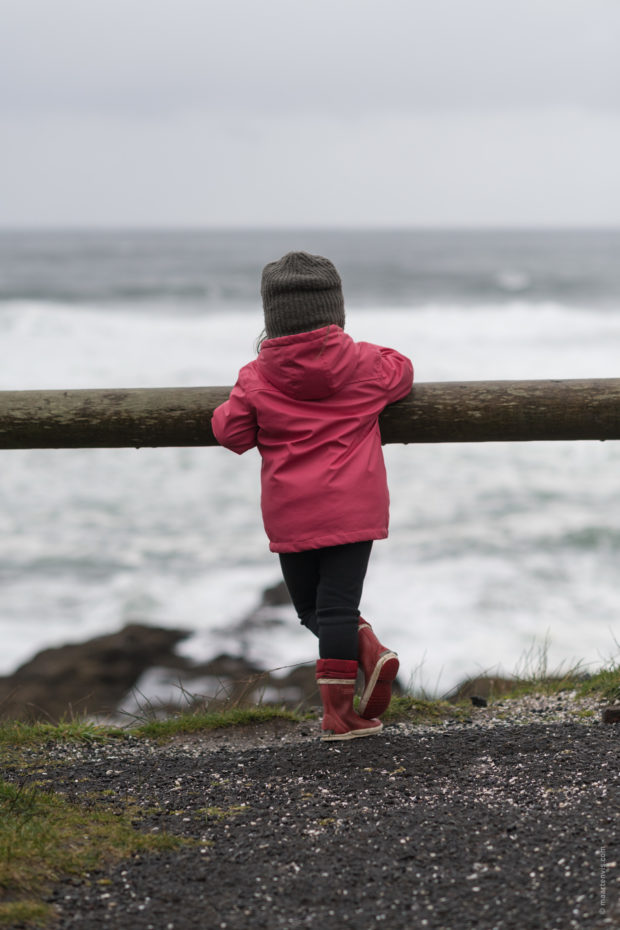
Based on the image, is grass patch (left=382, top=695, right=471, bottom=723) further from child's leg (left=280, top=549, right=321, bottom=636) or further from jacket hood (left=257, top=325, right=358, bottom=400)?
jacket hood (left=257, top=325, right=358, bottom=400)

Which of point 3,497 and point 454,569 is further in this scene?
point 3,497

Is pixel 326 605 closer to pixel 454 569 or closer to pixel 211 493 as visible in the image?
pixel 454 569

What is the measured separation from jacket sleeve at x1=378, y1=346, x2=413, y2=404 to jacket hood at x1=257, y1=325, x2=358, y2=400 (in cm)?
14

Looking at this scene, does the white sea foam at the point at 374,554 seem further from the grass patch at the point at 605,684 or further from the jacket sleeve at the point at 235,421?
the jacket sleeve at the point at 235,421

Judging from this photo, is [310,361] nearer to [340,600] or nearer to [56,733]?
[340,600]

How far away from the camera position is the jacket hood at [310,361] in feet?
9.61

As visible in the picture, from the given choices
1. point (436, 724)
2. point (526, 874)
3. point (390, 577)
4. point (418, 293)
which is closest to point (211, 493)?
point (390, 577)

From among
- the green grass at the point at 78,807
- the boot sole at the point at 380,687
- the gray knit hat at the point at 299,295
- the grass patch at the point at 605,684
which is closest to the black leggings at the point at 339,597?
the boot sole at the point at 380,687

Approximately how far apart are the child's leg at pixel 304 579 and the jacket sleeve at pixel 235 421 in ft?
1.40

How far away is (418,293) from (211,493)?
21.8 metres

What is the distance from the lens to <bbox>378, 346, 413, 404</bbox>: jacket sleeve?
308 cm

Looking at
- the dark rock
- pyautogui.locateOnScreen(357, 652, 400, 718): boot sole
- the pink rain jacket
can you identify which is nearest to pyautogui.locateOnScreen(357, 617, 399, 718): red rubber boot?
pyautogui.locateOnScreen(357, 652, 400, 718): boot sole

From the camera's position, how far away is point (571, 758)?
9.22 ft

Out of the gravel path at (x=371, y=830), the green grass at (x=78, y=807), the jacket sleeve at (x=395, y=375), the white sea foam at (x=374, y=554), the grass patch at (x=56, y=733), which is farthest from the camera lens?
the white sea foam at (x=374, y=554)
